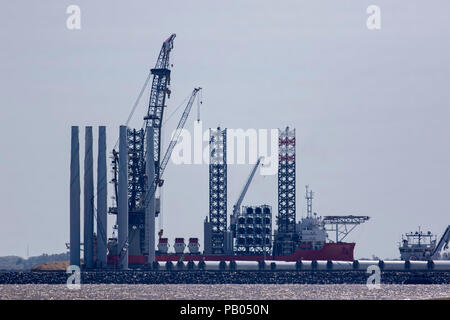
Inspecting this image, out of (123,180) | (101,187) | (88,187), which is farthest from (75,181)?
(123,180)

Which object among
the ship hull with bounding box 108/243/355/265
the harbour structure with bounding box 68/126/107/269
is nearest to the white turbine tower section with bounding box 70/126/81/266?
the harbour structure with bounding box 68/126/107/269

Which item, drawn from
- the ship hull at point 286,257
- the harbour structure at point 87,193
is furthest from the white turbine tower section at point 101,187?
the ship hull at point 286,257

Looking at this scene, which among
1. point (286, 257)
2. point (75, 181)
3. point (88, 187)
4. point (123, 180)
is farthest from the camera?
point (286, 257)

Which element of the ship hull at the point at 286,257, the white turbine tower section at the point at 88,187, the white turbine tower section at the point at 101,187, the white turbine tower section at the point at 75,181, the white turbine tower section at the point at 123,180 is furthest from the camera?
the ship hull at the point at 286,257

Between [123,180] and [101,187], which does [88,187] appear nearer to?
[101,187]

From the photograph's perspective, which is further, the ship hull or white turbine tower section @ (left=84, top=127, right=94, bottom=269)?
the ship hull

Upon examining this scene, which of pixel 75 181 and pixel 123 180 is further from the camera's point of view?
pixel 75 181

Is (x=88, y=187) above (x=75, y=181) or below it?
below

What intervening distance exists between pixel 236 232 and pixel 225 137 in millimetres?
16443

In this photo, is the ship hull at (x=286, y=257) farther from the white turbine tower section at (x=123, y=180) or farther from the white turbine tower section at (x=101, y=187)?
the white turbine tower section at (x=123, y=180)

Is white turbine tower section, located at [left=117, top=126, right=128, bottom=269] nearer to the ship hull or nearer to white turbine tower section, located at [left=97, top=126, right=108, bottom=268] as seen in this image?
white turbine tower section, located at [left=97, top=126, right=108, bottom=268]
